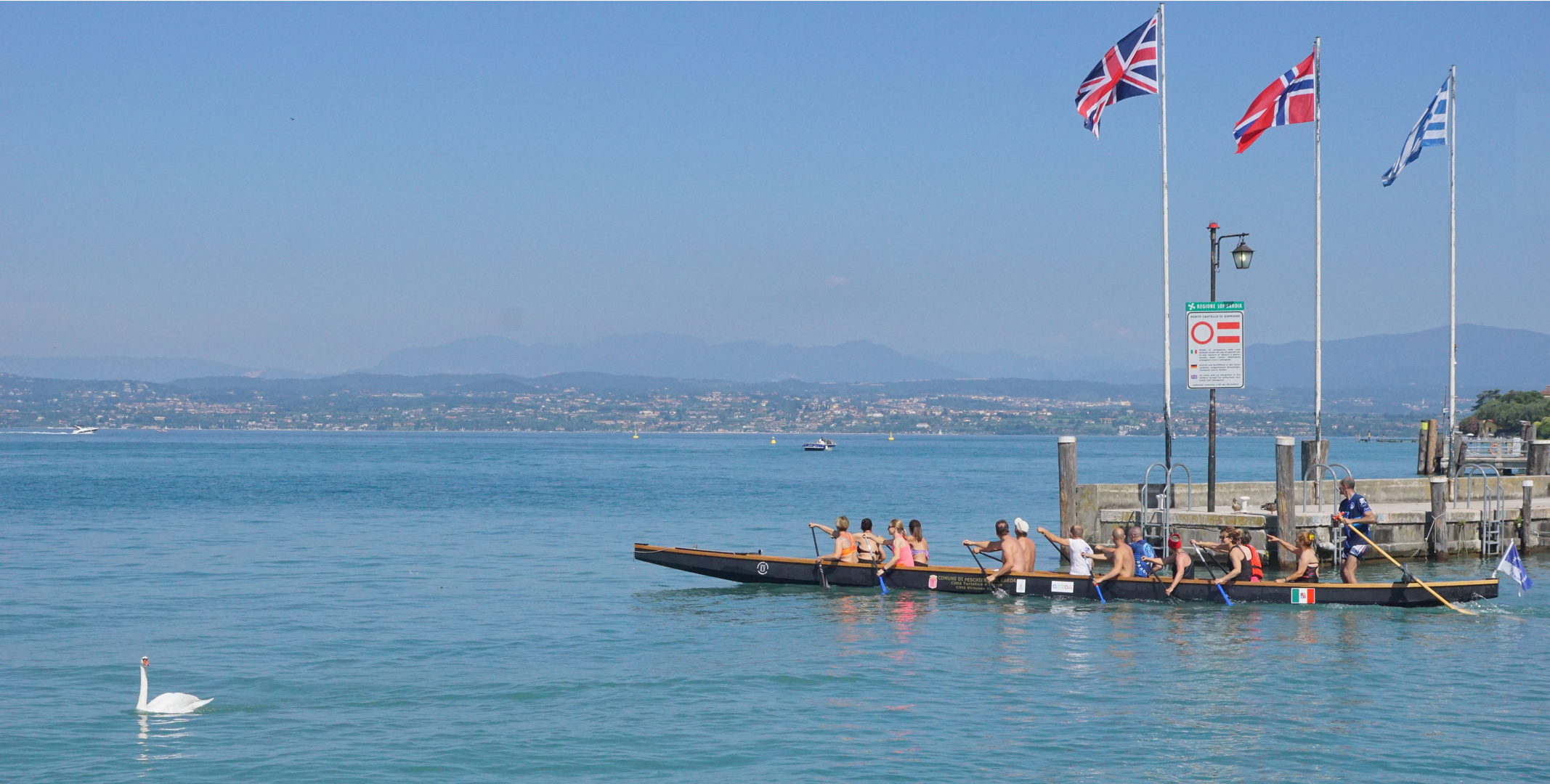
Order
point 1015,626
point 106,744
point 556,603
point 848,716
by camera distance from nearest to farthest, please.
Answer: point 106,744
point 848,716
point 1015,626
point 556,603

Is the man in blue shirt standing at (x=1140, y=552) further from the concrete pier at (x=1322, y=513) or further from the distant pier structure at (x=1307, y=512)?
the concrete pier at (x=1322, y=513)

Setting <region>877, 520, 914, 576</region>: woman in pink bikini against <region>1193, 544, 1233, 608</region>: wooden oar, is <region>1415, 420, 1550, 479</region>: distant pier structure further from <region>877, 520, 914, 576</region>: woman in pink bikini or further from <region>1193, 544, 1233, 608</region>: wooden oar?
<region>877, 520, 914, 576</region>: woman in pink bikini

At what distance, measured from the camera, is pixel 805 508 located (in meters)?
54.7

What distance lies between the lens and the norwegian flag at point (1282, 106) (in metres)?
25.9

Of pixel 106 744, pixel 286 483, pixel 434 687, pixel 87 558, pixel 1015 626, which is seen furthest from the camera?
pixel 286 483

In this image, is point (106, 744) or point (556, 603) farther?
point (556, 603)

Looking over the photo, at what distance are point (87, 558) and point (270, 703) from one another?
2000cm

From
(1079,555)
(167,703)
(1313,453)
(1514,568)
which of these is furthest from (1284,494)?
(167,703)

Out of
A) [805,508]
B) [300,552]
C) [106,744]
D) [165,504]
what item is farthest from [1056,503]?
[106,744]

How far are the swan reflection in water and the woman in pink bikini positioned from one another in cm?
1206

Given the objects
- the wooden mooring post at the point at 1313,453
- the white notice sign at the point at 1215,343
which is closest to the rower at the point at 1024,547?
the white notice sign at the point at 1215,343

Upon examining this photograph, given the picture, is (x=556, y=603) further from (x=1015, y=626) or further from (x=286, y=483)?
(x=286, y=483)

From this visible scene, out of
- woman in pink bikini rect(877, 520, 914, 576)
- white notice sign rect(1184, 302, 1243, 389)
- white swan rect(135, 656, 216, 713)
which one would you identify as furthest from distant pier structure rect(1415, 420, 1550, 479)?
white swan rect(135, 656, 216, 713)

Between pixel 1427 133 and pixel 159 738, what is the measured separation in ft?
93.1
